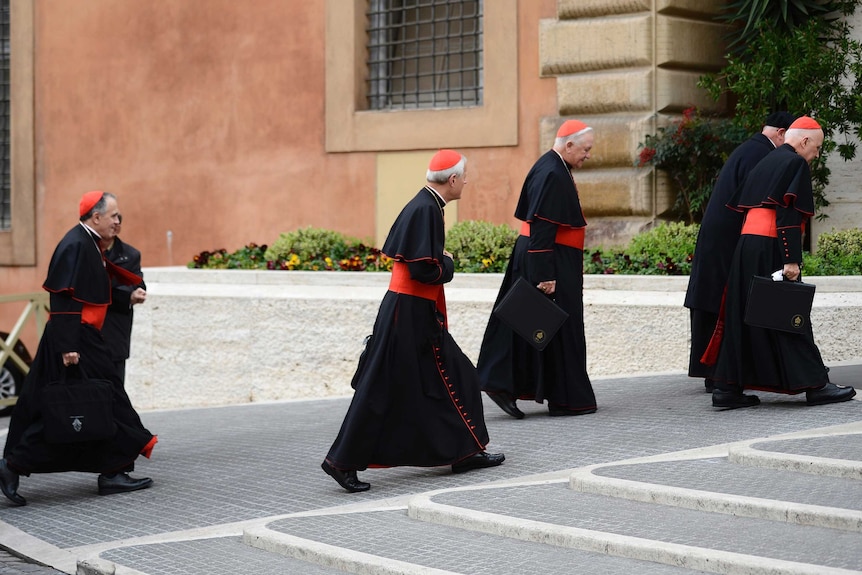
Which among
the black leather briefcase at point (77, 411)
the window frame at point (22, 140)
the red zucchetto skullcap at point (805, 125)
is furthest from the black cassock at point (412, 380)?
the window frame at point (22, 140)

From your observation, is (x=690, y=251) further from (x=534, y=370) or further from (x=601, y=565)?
(x=601, y=565)

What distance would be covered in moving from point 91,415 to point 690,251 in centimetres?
616

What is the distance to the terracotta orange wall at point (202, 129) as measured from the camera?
15.6 m

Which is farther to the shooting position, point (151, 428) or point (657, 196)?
point (657, 196)

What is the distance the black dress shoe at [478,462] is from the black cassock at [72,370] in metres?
1.78

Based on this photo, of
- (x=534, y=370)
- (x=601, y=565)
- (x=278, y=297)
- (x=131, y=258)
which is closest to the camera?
(x=601, y=565)

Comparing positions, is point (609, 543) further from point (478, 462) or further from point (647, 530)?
point (478, 462)

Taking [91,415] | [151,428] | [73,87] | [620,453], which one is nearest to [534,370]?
[620,453]

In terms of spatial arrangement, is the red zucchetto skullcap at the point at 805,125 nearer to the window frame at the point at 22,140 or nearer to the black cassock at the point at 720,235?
the black cassock at the point at 720,235

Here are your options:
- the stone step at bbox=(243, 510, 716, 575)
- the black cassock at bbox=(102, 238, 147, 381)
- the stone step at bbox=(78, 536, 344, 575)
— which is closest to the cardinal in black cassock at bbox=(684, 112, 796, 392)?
the stone step at bbox=(243, 510, 716, 575)

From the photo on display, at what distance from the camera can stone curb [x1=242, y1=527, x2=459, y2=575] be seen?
569 cm

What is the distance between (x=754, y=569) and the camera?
5.25 m

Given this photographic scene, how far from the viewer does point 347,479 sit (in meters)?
7.28

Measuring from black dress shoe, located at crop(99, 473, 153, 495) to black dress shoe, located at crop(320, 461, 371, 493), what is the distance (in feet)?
4.39
